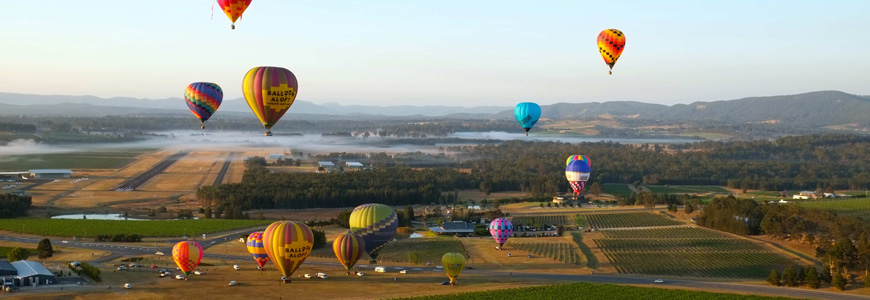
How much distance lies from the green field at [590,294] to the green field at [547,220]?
23526 millimetres

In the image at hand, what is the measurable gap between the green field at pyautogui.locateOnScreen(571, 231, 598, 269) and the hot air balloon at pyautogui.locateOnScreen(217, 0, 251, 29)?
71.0 ft

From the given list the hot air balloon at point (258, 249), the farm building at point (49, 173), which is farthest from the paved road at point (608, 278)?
the farm building at point (49, 173)

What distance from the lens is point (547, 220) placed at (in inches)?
2532

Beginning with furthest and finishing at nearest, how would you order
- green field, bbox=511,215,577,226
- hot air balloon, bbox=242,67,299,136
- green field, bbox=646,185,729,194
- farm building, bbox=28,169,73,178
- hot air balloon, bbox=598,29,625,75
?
green field, bbox=646,185,729,194 < farm building, bbox=28,169,73,178 < green field, bbox=511,215,577,226 < hot air balloon, bbox=598,29,625,75 < hot air balloon, bbox=242,67,299,136

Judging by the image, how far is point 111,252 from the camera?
46.0 meters

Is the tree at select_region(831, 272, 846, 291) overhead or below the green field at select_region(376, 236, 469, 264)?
overhead

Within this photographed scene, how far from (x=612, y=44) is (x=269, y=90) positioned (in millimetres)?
21070

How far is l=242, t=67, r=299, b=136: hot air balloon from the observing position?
39562mm

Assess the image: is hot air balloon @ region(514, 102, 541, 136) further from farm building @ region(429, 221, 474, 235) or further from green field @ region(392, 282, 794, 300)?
green field @ region(392, 282, 794, 300)

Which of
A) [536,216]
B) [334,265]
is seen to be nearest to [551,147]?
[536,216]

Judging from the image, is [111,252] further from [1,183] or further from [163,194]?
[1,183]

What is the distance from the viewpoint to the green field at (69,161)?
96.2 meters

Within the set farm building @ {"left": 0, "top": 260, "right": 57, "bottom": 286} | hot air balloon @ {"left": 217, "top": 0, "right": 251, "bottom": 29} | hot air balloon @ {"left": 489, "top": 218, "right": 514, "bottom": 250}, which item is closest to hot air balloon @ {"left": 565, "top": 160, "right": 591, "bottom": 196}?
hot air balloon @ {"left": 489, "top": 218, "right": 514, "bottom": 250}

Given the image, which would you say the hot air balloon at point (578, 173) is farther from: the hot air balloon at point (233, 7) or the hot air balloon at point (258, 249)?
the hot air balloon at point (233, 7)
